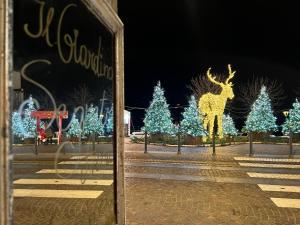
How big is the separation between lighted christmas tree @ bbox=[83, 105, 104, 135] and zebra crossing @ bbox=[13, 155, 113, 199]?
0.26 m

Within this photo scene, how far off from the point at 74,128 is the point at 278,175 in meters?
7.70

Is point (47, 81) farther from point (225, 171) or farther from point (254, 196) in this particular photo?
point (225, 171)

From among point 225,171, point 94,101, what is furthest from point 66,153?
point 225,171

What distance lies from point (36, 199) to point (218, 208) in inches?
121

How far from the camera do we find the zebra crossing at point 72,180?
370cm

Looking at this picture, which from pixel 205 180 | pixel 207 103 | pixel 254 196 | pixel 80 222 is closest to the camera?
pixel 80 222

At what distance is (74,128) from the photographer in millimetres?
3309

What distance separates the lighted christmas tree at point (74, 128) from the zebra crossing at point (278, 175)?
4.43 meters

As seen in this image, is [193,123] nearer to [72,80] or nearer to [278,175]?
[278,175]

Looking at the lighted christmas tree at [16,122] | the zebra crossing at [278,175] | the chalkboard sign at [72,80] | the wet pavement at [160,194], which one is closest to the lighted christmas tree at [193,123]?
the zebra crossing at [278,175]

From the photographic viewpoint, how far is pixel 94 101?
3635 mm

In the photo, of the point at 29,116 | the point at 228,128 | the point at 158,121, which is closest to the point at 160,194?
the point at 29,116

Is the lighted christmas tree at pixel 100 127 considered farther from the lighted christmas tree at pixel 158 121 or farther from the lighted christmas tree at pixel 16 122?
the lighted christmas tree at pixel 158 121

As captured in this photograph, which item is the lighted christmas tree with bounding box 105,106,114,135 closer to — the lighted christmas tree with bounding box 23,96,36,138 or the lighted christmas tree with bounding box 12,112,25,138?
the lighted christmas tree with bounding box 23,96,36,138
